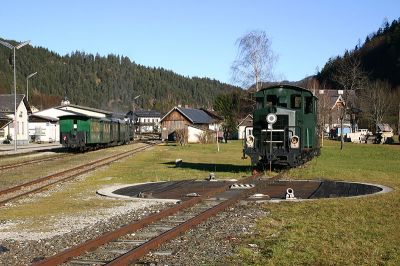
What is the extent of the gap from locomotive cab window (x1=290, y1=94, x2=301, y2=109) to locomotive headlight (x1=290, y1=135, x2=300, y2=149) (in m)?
1.71

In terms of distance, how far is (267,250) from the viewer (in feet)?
24.5

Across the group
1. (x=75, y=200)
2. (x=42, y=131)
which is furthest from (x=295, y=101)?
(x=42, y=131)

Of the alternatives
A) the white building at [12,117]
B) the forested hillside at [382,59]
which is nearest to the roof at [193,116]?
the white building at [12,117]

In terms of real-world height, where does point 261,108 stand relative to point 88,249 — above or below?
above

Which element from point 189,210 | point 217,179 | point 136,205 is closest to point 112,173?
point 217,179

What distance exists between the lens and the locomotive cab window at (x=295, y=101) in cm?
2123

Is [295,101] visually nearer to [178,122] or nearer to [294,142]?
[294,142]

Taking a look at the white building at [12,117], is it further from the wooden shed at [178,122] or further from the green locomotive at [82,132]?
the wooden shed at [178,122]

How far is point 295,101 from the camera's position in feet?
69.9

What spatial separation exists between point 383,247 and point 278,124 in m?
13.3

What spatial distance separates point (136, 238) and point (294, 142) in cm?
1258

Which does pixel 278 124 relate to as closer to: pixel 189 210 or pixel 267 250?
pixel 189 210

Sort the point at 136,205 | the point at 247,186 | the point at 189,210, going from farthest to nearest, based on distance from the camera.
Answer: the point at 247,186
the point at 136,205
the point at 189,210

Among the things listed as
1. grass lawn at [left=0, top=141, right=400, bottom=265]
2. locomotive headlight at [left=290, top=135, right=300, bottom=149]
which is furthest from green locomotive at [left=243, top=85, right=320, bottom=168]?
grass lawn at [left=0, top=141, right=400, bottom=265]
